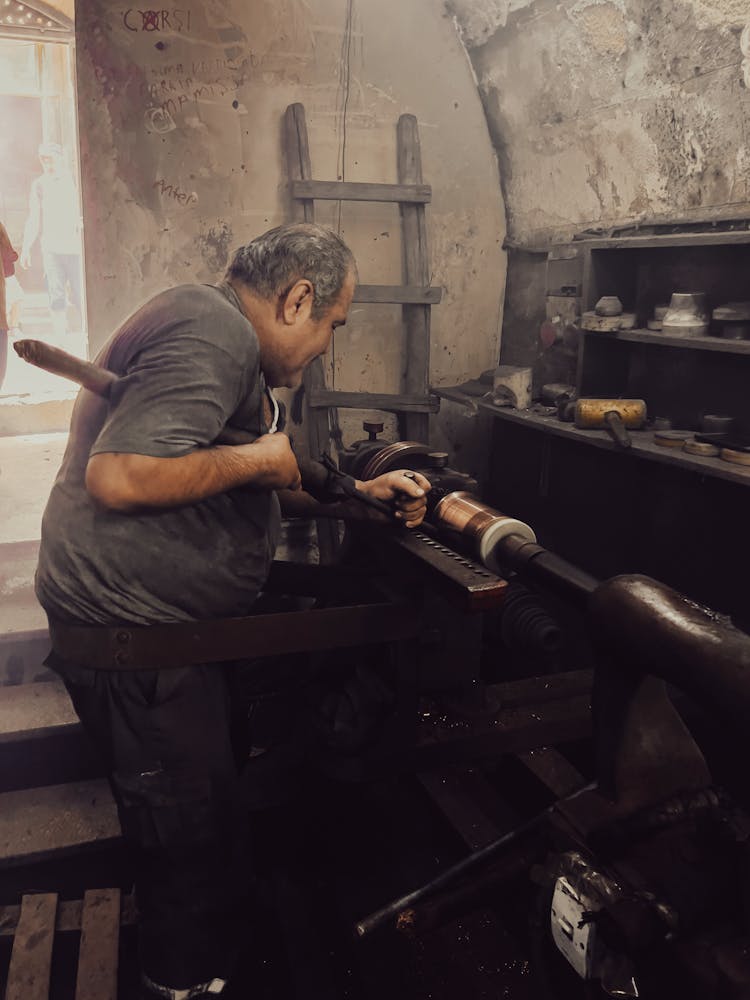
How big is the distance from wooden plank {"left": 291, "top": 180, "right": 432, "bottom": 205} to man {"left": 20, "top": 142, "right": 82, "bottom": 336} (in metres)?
5.19

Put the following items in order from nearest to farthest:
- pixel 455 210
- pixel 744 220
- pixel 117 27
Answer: pixel 744 220 → pixel 117 27 → pixel 455 210

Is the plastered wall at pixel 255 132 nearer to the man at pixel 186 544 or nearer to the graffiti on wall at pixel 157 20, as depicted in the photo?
the graffiti on wall at pixel 157 20

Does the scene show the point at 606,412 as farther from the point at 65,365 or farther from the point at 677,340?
the point at 65,365

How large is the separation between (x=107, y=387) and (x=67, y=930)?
60.8 inches

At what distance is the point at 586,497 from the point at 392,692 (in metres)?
2.19

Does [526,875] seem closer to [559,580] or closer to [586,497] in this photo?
[559,580]

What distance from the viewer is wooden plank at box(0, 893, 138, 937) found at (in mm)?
2174

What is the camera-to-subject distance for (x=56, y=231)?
28.2ft

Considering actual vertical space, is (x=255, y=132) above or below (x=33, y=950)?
above

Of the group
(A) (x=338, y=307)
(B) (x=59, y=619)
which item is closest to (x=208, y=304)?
(A) (x=338, y=307)

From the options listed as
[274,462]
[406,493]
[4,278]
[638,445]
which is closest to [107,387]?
[274,462]

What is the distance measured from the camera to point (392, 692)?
7.46 ft

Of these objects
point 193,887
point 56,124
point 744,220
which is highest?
point 56,124

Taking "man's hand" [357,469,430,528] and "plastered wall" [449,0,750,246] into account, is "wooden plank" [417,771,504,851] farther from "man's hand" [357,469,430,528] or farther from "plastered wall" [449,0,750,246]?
"plastered wall" [449,0,750,246]
